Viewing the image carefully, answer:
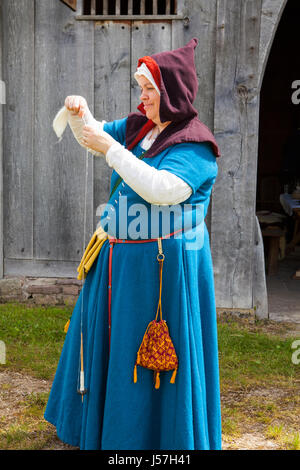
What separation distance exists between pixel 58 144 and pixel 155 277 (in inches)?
118

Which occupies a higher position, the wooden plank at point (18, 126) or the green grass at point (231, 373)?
the wooden plank at point (18, 126)

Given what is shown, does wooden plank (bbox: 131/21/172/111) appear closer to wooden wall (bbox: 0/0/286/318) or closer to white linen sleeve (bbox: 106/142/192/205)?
wooden wall (bbox: 0/0/286/318)

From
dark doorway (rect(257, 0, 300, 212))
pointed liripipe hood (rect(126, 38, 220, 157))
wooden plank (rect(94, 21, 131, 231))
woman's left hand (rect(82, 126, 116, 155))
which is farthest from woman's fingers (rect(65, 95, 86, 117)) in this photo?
dark doorway (rect(257, 0, 300, 212))

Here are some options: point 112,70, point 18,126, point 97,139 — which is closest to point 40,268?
point 18,126

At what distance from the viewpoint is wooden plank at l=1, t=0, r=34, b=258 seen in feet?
16.9

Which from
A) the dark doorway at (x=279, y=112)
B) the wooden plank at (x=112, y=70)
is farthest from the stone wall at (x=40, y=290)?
the dark doorway at (x=279, y=112)

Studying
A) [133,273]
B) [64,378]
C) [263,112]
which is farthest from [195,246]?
[263,112]

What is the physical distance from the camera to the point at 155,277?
2.51 meters

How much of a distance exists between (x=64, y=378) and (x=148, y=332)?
64 centimetres

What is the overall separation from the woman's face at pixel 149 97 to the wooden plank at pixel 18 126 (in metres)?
3.02

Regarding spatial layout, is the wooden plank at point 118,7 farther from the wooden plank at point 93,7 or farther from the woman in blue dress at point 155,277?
the woman in blue dress at point 155,277

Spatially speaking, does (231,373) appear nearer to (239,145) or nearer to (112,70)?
(239,145)

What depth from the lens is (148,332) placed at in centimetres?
246

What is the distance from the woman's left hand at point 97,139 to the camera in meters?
2.37
